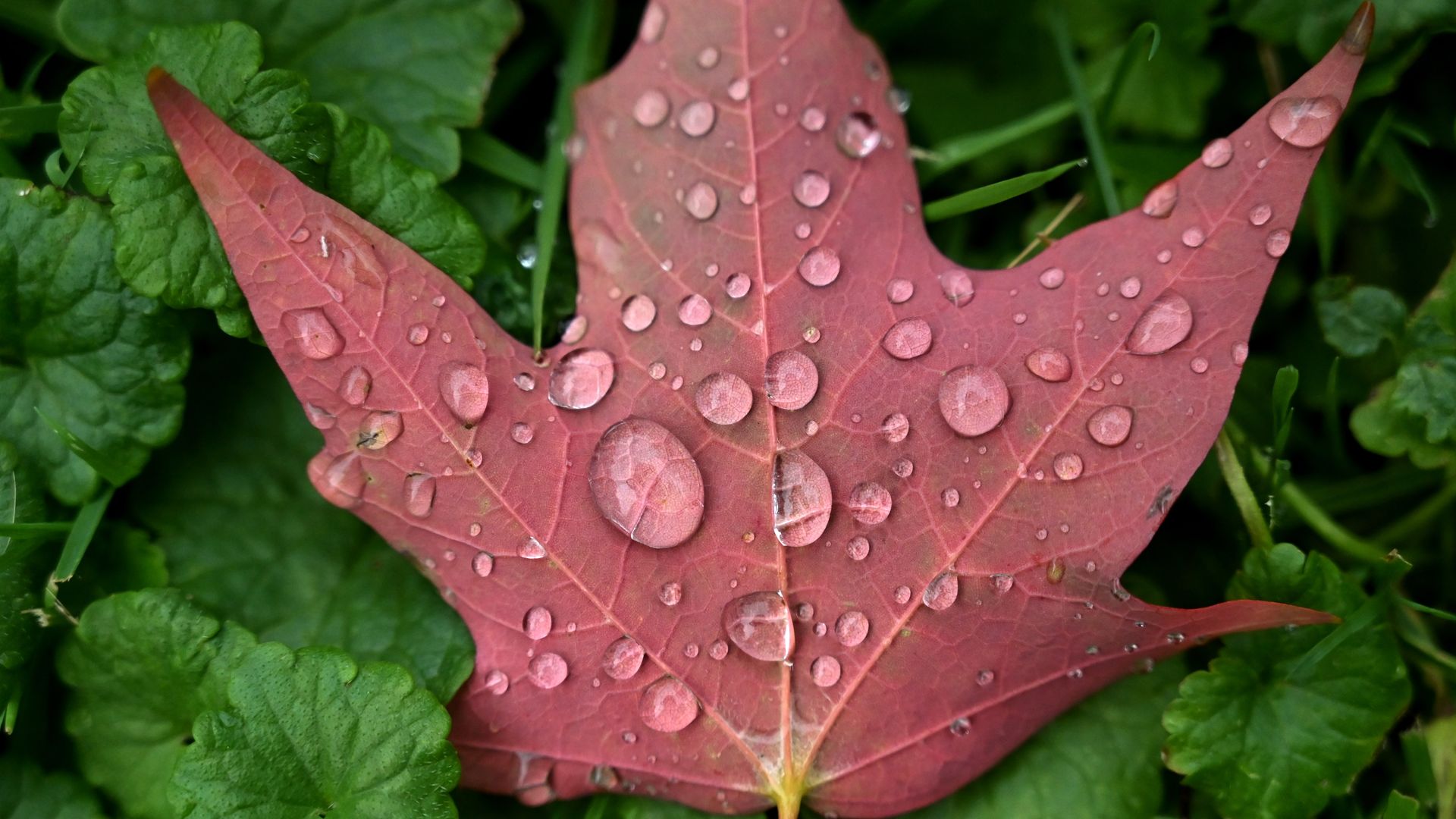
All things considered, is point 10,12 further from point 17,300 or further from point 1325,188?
point 1325,188

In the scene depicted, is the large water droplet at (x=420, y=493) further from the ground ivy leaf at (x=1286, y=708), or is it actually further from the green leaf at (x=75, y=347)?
the ground ivy leaf at (x=1286, y=708)

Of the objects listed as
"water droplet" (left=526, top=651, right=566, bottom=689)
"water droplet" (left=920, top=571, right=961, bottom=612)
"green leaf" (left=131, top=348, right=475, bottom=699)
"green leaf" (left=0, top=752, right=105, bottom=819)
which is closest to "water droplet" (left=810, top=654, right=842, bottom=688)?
"water droplet" (left=920, top=571, right=961, bottom=612)

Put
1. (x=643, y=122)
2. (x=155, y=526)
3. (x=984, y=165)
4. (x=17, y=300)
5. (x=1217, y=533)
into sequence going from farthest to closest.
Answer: (x=984, y=165), (x=1217, y=533), (x=155, y=526), (x=17, y=300), (x=643, y=122)

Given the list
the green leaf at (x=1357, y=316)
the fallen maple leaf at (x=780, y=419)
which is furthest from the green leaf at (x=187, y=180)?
the green leaf at (x=1357, y=316)

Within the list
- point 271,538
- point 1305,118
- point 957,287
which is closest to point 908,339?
point 957,287

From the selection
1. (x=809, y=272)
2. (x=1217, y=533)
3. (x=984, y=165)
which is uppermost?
(x=809, y=272)

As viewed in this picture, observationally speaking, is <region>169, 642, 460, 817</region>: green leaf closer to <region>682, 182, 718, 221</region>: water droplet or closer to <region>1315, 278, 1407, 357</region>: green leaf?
<region>682, 182, 718, 221</region>: water droplet

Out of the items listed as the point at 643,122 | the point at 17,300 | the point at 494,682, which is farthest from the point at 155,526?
the point at 643,122
